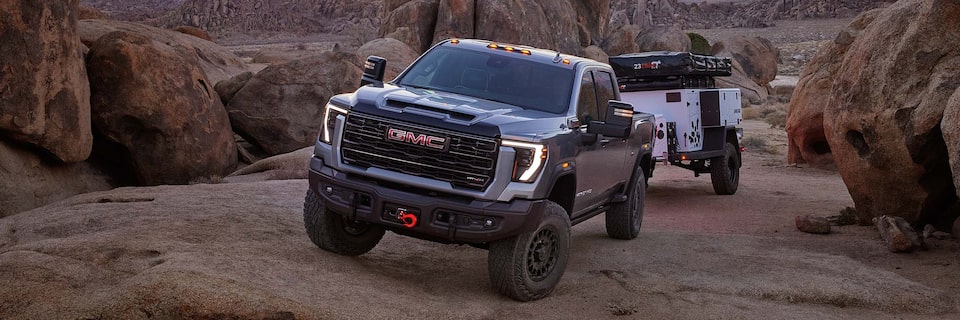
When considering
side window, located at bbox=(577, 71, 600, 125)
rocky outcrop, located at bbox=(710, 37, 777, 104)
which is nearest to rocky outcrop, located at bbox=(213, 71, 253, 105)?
side window, located at bbox=(577, 71, 600, 125)

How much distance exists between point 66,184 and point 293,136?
5.37 m

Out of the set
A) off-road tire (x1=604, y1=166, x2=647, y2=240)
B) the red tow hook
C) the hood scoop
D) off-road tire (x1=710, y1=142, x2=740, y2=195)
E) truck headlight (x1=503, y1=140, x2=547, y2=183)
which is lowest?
off-road tire (x1=710, y1=142, x2=740, y2=195)

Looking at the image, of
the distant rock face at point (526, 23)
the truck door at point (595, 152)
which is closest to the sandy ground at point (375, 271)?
the truck door at point (595, 152)

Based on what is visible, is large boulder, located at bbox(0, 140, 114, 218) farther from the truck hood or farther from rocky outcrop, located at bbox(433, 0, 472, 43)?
rocky outcrop, located at bbox(433, 0, 472, 43)

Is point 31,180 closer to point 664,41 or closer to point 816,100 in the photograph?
point 816,100

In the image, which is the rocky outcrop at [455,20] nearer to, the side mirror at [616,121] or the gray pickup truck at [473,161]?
the gray pickup truck at [473,161]

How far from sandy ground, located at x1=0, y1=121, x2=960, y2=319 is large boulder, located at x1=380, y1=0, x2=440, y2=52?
75.5 ft

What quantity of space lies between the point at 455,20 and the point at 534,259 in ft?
91.1

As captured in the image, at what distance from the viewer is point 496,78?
9547mm

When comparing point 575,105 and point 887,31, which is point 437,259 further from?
point 887,31

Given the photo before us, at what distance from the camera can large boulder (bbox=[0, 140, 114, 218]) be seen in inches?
490

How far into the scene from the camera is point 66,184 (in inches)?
546

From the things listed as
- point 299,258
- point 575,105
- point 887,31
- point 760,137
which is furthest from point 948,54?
point 760,137

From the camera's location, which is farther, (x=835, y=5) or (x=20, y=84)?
(x=835, y=5)
